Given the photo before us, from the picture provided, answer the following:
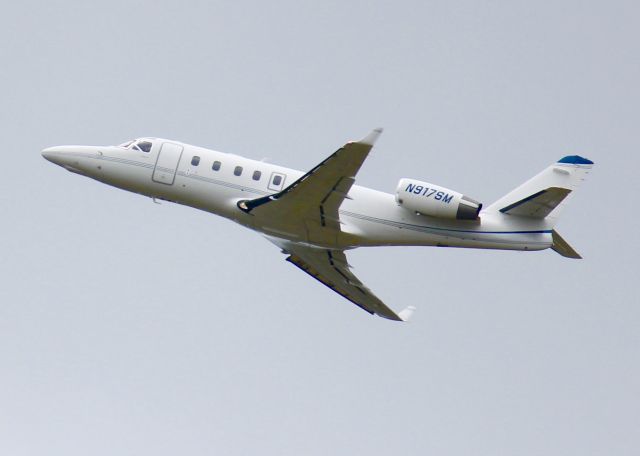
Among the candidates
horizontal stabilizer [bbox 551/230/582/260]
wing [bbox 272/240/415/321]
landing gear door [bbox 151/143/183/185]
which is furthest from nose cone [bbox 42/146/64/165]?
horizontal stabilizer [bbox 551/230/582/260]

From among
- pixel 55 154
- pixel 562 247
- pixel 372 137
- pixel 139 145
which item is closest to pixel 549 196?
pixel 562 247

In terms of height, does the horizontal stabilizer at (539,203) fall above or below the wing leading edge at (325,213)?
above

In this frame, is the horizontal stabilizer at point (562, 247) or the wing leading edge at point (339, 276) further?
the wing leading edge at point (339, 276)

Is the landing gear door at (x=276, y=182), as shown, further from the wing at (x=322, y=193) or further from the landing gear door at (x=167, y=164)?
the landing gear door at (x=167, y=164)

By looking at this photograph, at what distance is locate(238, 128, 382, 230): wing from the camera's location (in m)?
32.6

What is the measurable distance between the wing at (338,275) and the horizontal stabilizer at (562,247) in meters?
6.90

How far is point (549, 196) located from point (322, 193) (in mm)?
6950

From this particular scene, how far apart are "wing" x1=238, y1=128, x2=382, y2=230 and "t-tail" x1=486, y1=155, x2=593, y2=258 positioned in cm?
540

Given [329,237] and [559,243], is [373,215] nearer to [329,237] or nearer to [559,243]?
[329,237]

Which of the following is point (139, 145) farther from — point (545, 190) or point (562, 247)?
point (562, 247)

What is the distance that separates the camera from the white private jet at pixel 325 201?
1390 inches

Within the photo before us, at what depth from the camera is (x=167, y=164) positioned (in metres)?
38.1

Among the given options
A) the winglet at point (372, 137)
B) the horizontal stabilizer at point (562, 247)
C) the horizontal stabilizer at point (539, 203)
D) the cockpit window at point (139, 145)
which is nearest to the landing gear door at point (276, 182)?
the cockpit window at point (139, 145)

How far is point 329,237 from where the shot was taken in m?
36.8
